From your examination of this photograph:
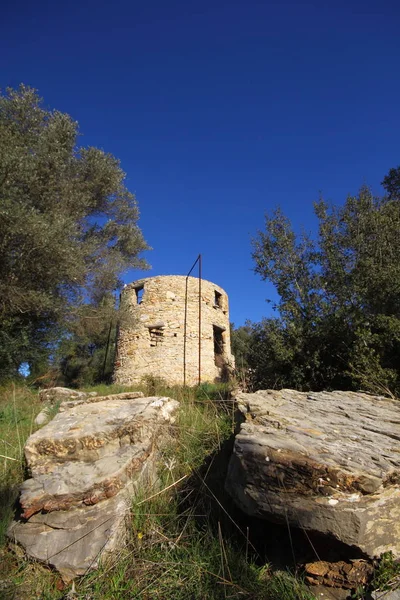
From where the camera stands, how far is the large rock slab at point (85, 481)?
2131 millimetres

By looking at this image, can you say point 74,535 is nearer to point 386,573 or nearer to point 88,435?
point 88,435

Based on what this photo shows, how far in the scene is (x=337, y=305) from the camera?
24.9ft

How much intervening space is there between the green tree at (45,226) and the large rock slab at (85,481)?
592 centimetres

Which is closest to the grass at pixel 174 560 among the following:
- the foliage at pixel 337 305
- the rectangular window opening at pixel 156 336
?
the foliage at pixel 337 305

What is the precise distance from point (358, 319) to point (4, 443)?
20.2 ft

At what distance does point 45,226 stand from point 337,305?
22.6 ft

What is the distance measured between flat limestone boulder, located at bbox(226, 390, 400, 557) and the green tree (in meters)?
7.42

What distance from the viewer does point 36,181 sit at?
30.5 feet

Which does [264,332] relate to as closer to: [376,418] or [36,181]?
[376,418]

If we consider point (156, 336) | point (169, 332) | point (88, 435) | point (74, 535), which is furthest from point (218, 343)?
point (74, 535)

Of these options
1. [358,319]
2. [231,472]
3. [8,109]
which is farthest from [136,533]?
[8,109]

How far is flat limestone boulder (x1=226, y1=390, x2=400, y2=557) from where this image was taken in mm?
1794

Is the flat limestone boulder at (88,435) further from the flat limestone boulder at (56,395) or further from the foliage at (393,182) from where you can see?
the foliage at (393,182)

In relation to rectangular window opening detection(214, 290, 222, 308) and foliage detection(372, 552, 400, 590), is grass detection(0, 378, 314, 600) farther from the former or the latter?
rectangular window opening detection(214, 290, 222, 308)
